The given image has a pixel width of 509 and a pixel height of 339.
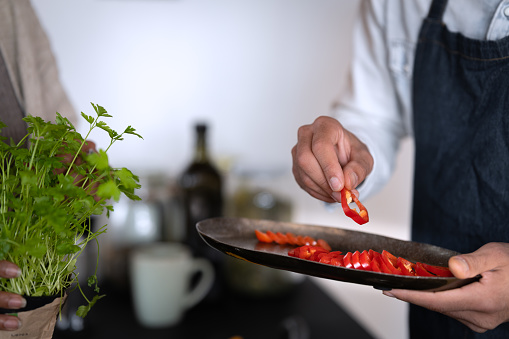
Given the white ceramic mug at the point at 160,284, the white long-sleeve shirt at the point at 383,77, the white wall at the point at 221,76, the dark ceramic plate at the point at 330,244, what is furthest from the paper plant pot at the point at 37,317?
the white wall at the point at 221,76

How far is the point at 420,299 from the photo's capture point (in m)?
0.61

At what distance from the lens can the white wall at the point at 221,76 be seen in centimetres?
159

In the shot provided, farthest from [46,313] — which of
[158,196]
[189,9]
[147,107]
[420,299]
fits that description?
[189,9]

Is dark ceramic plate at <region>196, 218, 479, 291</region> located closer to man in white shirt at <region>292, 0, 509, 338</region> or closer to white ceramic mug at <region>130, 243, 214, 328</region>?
man in white shirt at <region>292, 0, 509, 338</region>

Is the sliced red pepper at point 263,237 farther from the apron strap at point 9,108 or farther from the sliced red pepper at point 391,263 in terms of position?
the apron strap at point 9,108

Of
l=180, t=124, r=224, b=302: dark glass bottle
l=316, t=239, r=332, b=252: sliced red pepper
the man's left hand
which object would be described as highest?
the man's left hand

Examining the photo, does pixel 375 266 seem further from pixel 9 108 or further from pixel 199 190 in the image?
pixel 199 190

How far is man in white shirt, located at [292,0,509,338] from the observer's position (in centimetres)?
74

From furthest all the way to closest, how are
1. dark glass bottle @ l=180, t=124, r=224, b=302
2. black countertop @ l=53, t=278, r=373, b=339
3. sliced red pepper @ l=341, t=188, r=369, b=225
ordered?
dark glass bottle @ l=180, t=124, r=224, b=302
black countertop @ l=53, t=278, r=373, b=339
sliced red pepper @ l=341, t=188, r=369, b=225

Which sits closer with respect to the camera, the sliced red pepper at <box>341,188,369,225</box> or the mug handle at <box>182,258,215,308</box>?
the sliced red pepper at <box>341,188,369,225</box>

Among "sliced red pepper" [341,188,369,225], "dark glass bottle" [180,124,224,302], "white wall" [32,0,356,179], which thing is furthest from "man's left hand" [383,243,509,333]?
"white wall" [32,0,356,179]

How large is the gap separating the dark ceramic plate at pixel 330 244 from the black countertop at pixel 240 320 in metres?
0.48

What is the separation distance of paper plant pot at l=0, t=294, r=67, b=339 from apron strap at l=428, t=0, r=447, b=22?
0.82 m

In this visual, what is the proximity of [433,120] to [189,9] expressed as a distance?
95 centimetres
